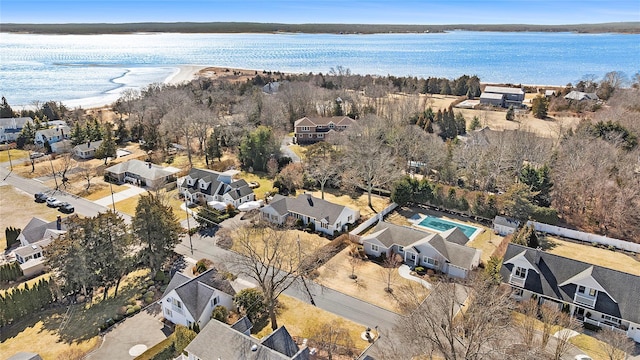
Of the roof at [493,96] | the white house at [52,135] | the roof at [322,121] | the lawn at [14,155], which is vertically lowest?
the lawn at [14,155]

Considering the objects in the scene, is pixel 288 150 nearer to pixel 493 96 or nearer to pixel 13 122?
pixel 13 122

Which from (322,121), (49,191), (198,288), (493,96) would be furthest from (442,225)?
(493,96)

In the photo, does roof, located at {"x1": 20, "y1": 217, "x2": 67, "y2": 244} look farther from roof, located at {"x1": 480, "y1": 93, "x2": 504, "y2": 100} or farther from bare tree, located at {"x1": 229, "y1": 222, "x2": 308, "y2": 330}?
roof, located at {"x1": 480, "y1": 93, "x2": 504, "y2": 100}

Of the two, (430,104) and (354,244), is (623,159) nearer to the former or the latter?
(354,244)

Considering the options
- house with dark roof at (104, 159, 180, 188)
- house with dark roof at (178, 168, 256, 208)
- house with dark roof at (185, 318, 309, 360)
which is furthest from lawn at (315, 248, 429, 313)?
house with dark roof at (104, 159, 180, 188)

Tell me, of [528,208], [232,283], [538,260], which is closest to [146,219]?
[232,283]

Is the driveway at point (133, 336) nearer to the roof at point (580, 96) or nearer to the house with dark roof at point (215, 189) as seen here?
the house with dark roof at point (215, 189)

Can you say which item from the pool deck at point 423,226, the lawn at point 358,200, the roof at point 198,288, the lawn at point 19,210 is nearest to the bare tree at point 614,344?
the pool deck at point 423,226
